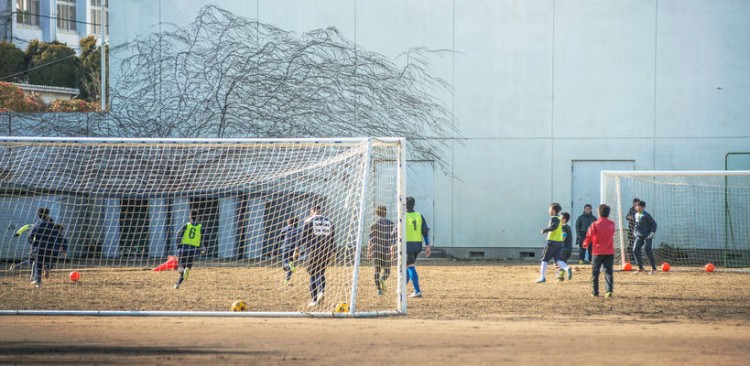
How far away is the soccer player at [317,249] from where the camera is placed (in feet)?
47.5

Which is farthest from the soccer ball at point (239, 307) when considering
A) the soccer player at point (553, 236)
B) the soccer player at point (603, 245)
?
the soccer player at point (553, 236)

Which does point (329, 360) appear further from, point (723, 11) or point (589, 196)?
point (723, 11)

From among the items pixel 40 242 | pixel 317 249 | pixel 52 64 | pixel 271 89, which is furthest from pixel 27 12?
pixel 317 249

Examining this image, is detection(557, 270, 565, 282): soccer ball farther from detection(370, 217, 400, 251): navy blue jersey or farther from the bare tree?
the bare tree

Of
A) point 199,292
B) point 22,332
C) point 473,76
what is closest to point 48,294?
point 199,292

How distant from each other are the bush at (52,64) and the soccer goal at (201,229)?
1744 cm

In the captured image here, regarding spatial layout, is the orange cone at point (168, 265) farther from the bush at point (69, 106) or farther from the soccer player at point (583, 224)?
the bush at point (69, 106)

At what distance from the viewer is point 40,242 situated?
1819 centimetres

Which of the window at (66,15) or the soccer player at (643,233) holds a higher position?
the window at (66,15)

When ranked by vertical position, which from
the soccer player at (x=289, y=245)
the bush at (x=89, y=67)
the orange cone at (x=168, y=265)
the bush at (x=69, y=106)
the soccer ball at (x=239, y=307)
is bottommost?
the orange cone at (x=168, y=265)

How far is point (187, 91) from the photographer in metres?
28.8

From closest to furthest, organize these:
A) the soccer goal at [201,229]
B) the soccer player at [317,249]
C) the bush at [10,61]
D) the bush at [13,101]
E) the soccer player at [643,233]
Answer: the soccer goal at [201,229] < the soccer player at [317,249] < the soccer player at [643,233] < the bush at [13,101] < the bush at [10,61]

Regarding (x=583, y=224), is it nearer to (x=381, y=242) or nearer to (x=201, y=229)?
(x=381, y=242)

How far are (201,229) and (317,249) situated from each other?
4275 millimetres
